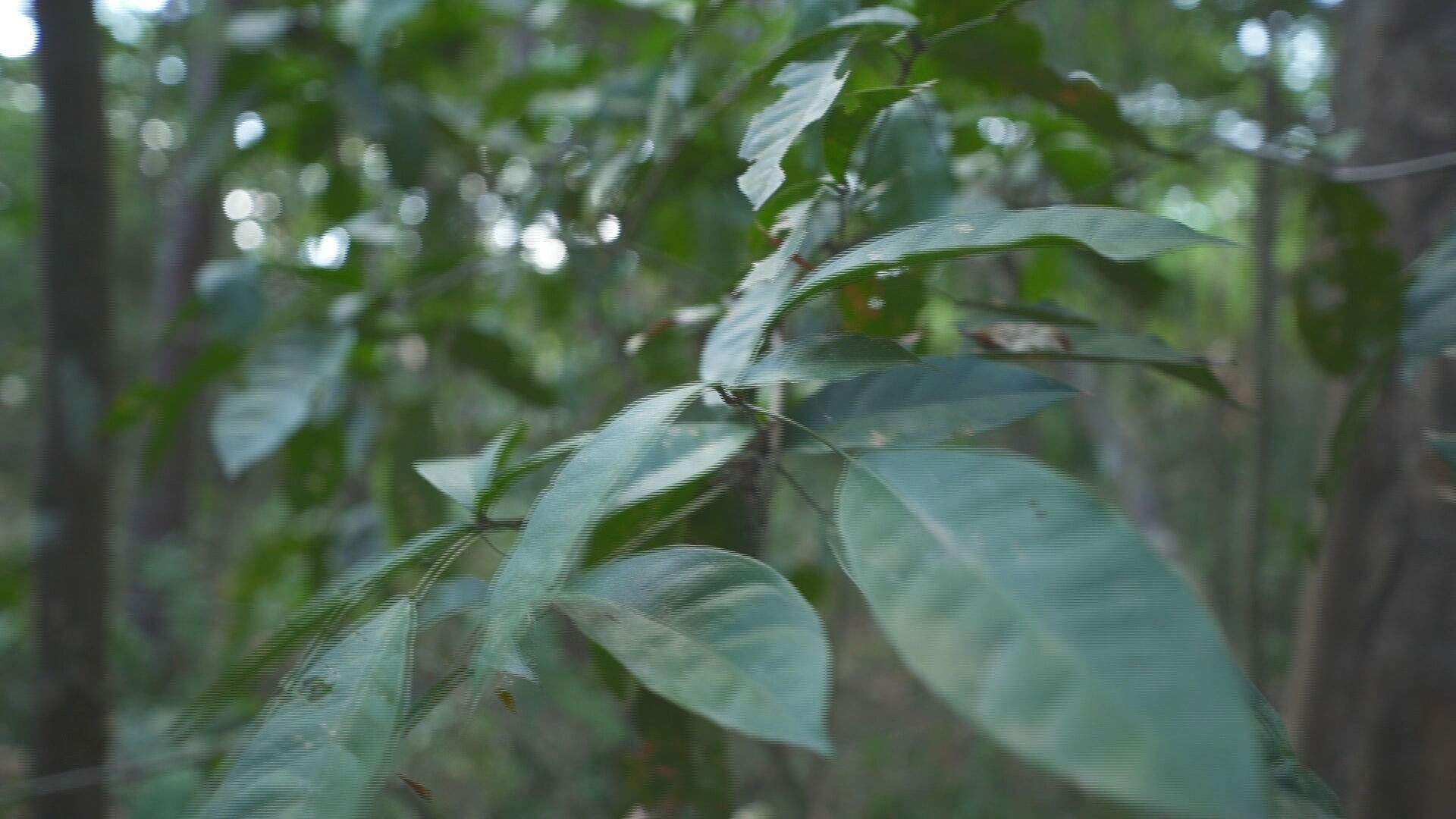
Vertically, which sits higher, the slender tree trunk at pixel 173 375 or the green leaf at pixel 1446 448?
the green leaf at pixel 1446 448

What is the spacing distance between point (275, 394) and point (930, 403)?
2.36 feet

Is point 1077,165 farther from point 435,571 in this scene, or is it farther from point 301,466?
point 301,466

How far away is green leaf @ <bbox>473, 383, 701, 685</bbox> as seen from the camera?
333 millimetres

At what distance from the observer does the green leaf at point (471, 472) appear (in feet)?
1.58

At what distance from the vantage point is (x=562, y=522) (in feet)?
1.17

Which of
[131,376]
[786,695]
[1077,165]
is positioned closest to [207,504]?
[131,376]

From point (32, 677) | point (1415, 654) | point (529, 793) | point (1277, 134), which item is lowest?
point (529, 793)

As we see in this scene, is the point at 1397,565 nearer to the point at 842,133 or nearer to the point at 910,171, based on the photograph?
the point at 910,171

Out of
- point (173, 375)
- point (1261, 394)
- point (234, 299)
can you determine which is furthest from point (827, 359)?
point (173, 375)

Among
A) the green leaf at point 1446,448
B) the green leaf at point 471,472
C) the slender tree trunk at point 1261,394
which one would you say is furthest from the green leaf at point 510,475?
the slender tree trunk at point 1261,394

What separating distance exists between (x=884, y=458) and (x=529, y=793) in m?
2.57

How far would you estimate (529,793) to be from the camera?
2619 mm

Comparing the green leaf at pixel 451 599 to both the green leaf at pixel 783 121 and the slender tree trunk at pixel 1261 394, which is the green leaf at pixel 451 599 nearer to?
the green leaf at pixel 783 121

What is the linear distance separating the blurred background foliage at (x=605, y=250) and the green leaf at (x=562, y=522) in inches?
6.8
